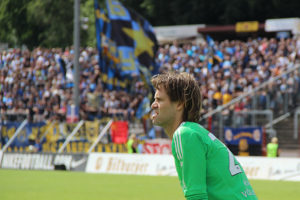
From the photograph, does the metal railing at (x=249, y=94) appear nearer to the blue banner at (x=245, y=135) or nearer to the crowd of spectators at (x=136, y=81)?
the crowd of spectators at (x=136, y=81)

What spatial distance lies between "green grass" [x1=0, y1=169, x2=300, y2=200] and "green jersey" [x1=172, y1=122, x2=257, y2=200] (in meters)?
10.8

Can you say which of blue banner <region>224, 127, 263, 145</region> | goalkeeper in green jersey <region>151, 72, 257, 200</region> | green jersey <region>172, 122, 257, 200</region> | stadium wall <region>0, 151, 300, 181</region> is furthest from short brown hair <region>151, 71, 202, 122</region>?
blue banner <region>224, 127, 263, 145</region>

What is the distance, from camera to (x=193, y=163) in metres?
3.27

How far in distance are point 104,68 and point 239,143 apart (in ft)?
22.4

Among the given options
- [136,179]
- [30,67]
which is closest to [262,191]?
[136,179]

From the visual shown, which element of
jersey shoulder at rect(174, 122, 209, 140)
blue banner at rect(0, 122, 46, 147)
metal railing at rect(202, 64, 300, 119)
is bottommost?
blue banner at rect(0, 122, 46, 147)

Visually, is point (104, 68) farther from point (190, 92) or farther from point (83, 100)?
point (190, 92)

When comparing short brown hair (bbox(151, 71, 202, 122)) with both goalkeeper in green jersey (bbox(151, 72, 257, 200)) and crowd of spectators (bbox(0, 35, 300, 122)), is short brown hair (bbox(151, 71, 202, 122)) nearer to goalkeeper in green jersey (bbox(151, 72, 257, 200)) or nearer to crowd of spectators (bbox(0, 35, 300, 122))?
goalkeeper in green jersey (bbox(151, 72, 257, 200))

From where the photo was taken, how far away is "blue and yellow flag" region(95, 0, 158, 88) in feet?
Answer: 88.5

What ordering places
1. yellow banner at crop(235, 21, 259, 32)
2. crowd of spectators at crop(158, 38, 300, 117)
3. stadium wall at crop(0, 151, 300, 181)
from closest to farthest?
stadium wall at crop(0, 151, 300, 181)
crowd of spectators at crop(158, 38, 300, 117)
yellow banner at crop(235, 21, 259, 32)

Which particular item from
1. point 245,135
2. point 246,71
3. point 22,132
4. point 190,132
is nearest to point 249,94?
point 245,135

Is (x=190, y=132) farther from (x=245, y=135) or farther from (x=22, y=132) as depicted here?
(x=22, y=132)

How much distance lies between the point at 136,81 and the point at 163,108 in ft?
79.6

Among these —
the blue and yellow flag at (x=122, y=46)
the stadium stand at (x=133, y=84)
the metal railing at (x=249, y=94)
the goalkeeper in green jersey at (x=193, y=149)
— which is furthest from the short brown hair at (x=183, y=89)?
the blue and yellow flag at (x=122, y=46)
